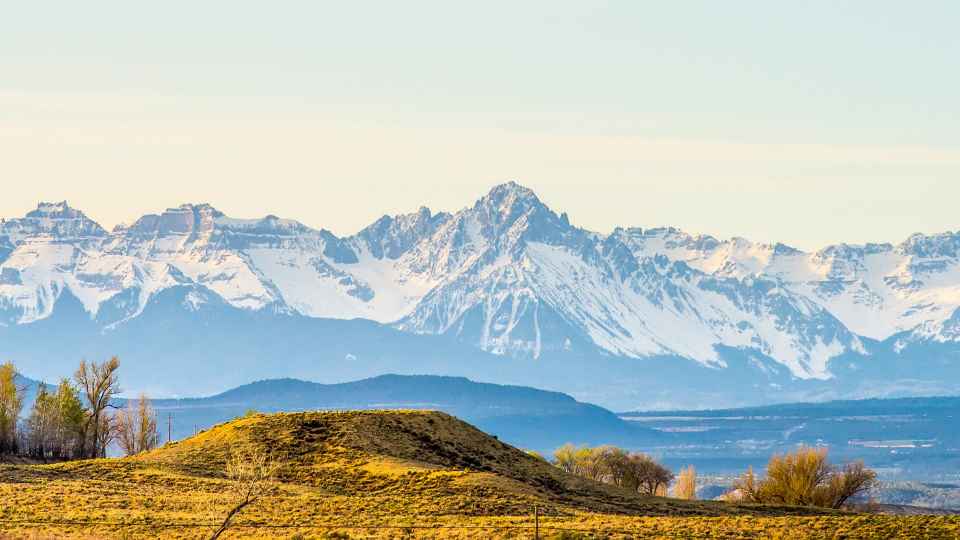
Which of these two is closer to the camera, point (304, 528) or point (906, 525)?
point (304, 528)

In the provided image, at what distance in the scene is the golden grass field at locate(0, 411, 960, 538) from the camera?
4469 inches

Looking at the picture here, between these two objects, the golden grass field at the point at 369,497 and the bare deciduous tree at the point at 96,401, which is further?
the bare deciduous tree at the point at 96,401

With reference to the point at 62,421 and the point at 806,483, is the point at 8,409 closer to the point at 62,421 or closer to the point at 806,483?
the point at 62,421

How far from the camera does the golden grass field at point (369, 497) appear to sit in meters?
114

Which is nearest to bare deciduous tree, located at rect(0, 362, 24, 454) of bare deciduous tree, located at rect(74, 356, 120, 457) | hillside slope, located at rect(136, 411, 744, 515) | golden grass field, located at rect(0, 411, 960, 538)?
bare deciduous tree, located at rect(74, 356, 120, 457)

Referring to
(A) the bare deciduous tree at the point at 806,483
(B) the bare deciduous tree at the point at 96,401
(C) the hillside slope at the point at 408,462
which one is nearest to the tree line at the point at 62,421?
(B) the bare deciduous tree at the point at 96,401

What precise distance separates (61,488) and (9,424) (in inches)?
1821

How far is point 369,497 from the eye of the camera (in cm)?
13062

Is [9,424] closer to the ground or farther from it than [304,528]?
farther from it

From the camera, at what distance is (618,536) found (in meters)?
110

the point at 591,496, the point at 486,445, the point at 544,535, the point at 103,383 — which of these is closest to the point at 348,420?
the point at 486,445

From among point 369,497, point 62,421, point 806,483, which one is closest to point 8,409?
point 62,421

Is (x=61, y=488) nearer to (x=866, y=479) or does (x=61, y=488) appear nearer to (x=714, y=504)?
(x=714, y=504)

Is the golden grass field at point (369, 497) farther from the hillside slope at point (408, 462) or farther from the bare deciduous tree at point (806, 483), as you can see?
the bare deciduous tree at point (806, 483)
